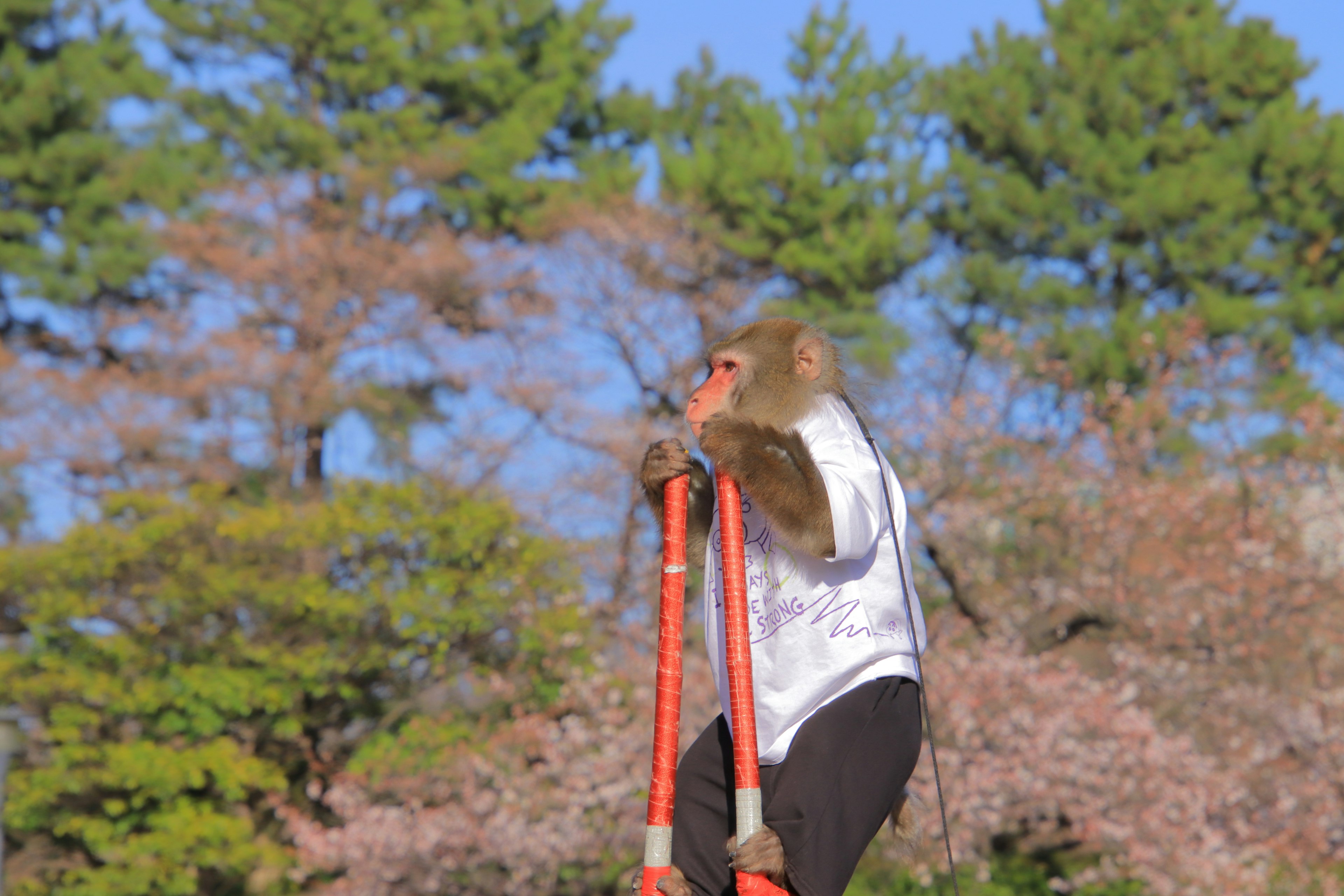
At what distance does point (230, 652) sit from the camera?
7371 millimetres

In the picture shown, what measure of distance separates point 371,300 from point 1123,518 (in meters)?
8.28

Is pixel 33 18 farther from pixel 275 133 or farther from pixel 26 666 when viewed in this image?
pixel 26 666

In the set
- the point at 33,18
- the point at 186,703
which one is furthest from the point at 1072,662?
the point at 33,18

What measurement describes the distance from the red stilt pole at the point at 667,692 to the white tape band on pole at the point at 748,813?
134 millimetres

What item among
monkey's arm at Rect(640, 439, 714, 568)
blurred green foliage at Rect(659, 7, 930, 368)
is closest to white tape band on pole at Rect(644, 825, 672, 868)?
monkey's arm at Rect(640, 439, 714, 568)

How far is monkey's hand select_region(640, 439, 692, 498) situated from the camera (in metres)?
1.96

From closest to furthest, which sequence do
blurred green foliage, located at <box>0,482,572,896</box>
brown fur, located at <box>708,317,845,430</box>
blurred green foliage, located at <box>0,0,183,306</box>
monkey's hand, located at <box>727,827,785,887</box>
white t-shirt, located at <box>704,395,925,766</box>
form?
monkey's hand, located at <box>727,827,785,887</box>, white t-shirt, located at <box>704,395,925,766</box>, brown fur, located at <box>708,317,845,430</box>, blurred green foliage, located at <box>0,482,572,896</box>, blurred green foliage, located at <box>0,0,183,306</box>

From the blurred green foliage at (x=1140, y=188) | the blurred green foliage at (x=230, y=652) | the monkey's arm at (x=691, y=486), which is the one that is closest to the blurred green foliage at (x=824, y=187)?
the blurred green foliage at (x=1140, y=188)

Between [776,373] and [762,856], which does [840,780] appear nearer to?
[762,856]

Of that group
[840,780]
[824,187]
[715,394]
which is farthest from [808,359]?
[824,187]

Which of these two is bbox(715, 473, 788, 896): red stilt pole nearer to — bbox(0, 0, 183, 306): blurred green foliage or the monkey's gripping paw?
the monkey's gripping paw

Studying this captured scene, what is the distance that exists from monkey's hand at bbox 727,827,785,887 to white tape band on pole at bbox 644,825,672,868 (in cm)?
11

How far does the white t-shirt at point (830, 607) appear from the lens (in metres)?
1.90

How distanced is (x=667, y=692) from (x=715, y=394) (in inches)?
20.6
